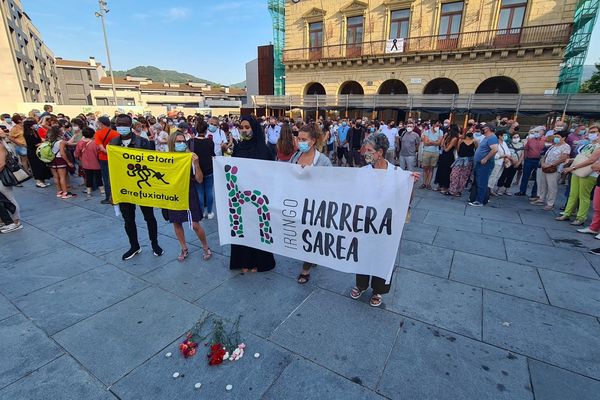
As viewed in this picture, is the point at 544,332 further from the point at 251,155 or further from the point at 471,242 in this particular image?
the point at 251,155

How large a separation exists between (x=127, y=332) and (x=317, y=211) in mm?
2215

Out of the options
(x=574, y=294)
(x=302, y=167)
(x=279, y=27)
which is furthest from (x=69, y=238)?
(x=279, y=27)

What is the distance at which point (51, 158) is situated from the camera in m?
7.28

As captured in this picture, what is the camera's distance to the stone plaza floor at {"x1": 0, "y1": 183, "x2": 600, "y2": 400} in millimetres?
2275

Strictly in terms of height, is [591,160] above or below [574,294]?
above

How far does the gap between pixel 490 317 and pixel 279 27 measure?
3345 cm

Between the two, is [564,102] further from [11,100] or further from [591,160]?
[11,100]

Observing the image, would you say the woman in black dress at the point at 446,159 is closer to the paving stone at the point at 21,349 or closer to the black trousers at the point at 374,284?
the black trousers at the point at 374,284

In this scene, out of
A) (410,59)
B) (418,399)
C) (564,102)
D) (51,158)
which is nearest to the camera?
(418,399)

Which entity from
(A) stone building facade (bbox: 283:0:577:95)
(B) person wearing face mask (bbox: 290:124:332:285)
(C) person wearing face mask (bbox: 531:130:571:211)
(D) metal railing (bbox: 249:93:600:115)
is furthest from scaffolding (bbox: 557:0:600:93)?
(B) person wearing face mask (bbox: 290:124:332:285)

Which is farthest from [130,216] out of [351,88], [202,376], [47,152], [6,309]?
[351,88]

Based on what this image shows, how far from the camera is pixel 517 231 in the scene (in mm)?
5457

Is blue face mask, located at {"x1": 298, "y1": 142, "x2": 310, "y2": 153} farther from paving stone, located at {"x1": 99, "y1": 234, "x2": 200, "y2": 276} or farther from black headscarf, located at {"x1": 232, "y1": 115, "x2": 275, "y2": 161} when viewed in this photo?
paving stone, located at {"x1": 99, "y1": 234, "x2": 200, "y2": 276}

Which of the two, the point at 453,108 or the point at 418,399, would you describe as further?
the point at 453,108
